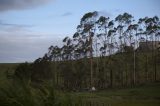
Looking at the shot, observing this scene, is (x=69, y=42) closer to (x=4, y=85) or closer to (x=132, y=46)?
(x=132, y=46)

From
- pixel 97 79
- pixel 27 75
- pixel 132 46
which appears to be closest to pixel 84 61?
pixel 97 79

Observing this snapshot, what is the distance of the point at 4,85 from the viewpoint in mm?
6043

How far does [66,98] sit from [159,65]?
7542 centimetres

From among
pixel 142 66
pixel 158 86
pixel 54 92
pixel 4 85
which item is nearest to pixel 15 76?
pixel 4 85

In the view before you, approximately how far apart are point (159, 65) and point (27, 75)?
248 feet

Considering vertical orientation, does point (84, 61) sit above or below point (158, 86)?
above

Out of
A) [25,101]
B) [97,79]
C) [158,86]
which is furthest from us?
[97,79]

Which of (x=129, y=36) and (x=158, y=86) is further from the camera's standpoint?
(x=129, y=36)

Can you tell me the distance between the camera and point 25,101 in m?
5.83

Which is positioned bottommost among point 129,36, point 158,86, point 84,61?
point 158,86

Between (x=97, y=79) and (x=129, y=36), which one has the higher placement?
(x=129, y=36)

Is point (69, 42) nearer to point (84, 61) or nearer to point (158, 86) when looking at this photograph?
point (84, 61)

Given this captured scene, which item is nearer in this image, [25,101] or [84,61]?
[25,101]

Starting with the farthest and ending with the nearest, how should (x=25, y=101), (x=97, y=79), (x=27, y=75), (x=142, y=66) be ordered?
(x=142, y=66), (x=97, y=79), (x=27, y=75), (x=25, y=101)
